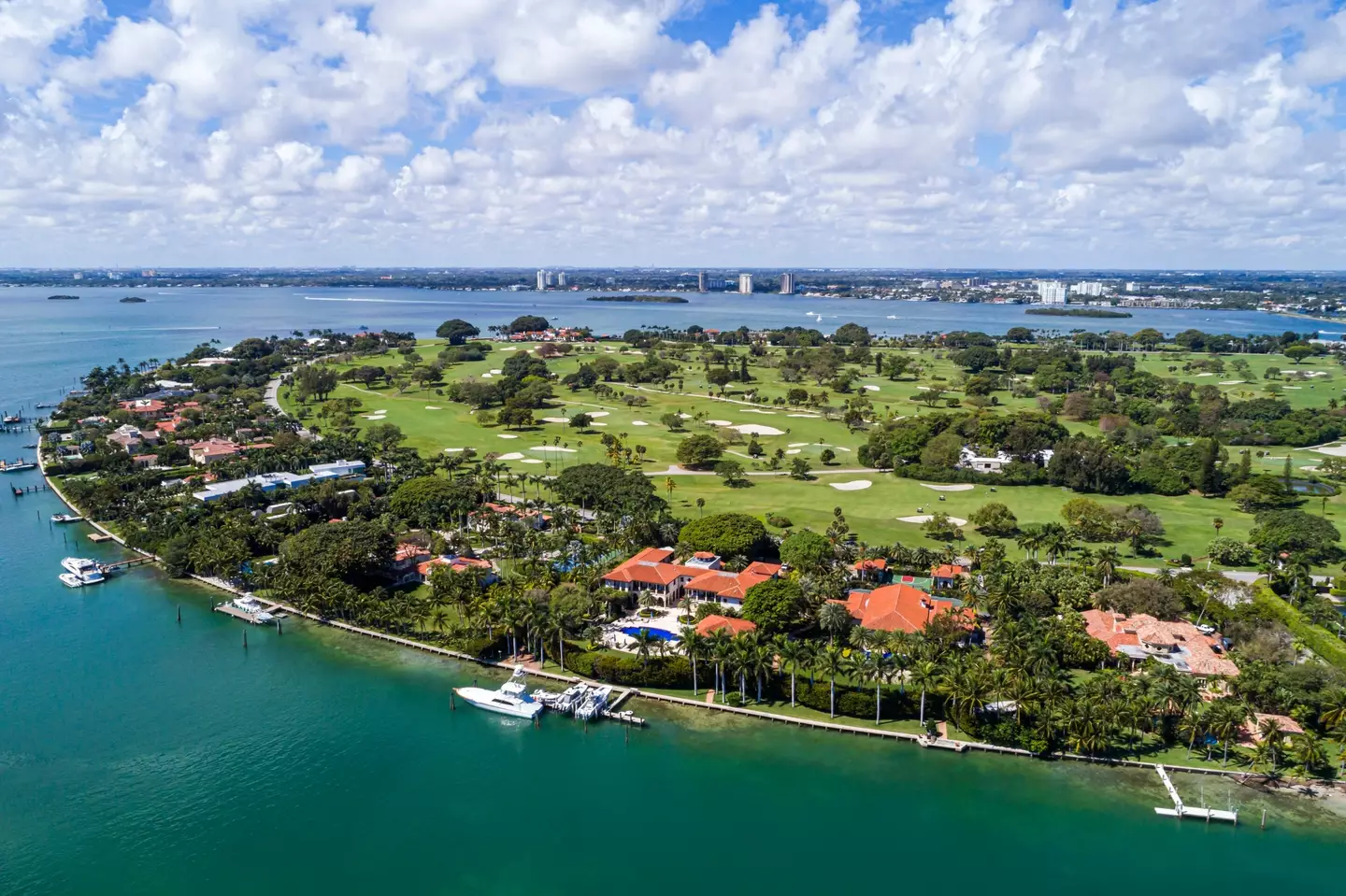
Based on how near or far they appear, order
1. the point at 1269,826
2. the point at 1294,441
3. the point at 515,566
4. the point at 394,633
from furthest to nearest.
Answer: the point at 1294,441, the point at 515,566, the point at 394,633, the point at 1269,826

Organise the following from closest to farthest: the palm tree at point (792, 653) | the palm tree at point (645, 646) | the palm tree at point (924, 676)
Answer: the palm tree at point (924, 676)
the palm tree at point (792, 653)
the palm tree at point (645, 646)

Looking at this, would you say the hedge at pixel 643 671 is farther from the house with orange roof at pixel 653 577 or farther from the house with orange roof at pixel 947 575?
the house with orange roof at pixel 947 575

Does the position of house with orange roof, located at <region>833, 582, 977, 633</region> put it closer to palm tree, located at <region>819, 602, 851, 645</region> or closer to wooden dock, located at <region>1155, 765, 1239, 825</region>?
palm tree, located at <region>819, 602, 851, 645</region>

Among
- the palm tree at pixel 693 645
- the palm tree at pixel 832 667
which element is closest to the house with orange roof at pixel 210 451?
the palm tree at pixel 693 645

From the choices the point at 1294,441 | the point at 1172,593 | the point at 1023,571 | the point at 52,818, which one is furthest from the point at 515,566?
the point at 1294,441

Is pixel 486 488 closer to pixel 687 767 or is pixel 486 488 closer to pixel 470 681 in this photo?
pixel 470 681

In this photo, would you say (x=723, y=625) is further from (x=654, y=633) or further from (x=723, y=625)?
(x=654, y=633)

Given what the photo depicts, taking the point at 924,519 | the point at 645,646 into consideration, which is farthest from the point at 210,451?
the point at 924,519
